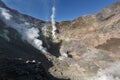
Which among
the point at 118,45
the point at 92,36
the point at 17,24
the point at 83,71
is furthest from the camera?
the point at 17,24

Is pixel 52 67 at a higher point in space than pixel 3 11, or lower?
lower

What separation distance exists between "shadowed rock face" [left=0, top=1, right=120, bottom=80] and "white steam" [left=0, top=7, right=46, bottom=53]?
0.85m

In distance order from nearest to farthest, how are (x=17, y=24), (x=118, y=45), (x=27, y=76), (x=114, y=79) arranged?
1. (x=27, y=76)
2. (x=114, y=79)
3. (x=118, y=45)
4. (x=17, y=24)

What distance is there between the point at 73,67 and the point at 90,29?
20023 millimetres

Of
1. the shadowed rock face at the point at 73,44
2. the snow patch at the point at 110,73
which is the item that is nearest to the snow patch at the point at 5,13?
the shadowed rock face at the point at 73,44

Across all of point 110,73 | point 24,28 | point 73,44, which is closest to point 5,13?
point 24,28

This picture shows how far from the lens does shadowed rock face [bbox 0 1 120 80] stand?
56594 millimetres

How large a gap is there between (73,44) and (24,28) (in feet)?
52.4

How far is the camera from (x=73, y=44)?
73062 mm

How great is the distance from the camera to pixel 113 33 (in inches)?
2616

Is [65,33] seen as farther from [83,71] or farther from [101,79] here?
[101,79]

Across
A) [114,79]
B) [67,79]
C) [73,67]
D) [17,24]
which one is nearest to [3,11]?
[17,24]

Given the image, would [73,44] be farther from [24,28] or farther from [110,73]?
[110,73]

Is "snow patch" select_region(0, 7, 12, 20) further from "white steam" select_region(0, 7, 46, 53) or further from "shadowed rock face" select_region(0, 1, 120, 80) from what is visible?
"shadowed rock face" select_region(0, 1, 120, 80)
